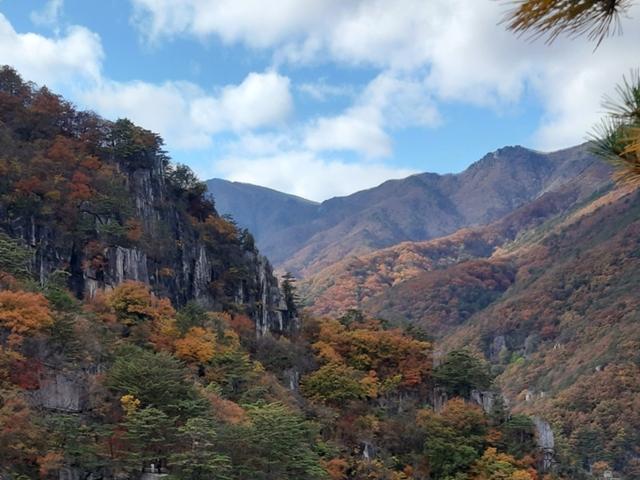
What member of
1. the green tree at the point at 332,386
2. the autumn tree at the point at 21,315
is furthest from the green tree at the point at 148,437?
the green tree at the point at 332,386

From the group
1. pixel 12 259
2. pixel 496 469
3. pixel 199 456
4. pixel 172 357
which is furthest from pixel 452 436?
pixel 12 259

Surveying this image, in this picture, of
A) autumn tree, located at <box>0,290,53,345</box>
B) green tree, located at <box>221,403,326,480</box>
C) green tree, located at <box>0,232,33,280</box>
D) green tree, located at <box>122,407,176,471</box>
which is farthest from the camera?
green tree, located at <box>0,232,33,280</box>

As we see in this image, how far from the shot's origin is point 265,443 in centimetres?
2178

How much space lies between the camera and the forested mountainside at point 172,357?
20.3 metres

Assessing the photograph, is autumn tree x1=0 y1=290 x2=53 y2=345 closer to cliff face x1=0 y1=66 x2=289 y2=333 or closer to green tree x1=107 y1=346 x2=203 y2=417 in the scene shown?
green tree x1=107 y1=346 x2=203 y2=417

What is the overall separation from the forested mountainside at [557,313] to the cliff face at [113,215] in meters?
18.9

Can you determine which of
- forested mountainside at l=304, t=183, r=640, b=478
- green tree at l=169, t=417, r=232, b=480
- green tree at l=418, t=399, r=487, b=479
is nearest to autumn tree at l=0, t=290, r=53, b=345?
green tree at l=169, t=417, r=232, b=480

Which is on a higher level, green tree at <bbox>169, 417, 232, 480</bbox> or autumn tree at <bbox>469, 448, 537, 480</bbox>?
green tree at <bbox>169, 417, 232, 480</bbox>

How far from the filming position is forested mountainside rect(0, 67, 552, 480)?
20312mm

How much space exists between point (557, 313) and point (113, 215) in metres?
81.8

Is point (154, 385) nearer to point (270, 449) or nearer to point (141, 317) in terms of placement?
point (270, 449)

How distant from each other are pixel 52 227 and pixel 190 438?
605 inches

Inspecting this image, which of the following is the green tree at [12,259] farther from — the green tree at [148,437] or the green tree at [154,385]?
the green tree at [148,437]

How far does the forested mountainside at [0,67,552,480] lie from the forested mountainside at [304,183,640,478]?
13176 mm
